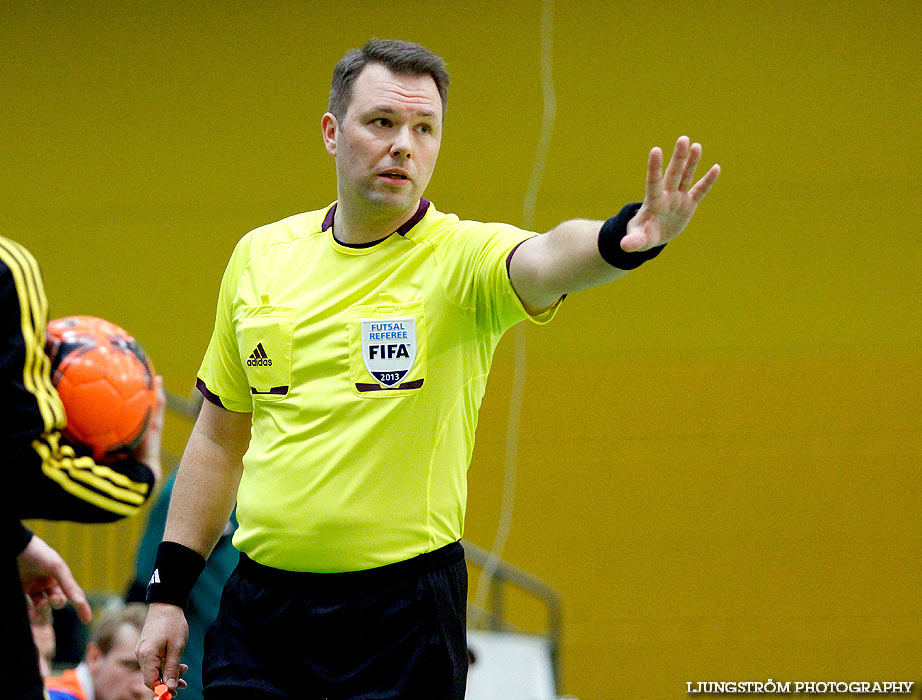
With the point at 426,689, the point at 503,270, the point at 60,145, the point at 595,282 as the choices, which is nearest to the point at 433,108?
the point at 503,270

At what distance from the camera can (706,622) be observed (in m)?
6.73

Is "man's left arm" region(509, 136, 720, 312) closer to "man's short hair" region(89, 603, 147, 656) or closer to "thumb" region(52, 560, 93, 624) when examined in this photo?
"thumb" region(52, 560, 93, 624)

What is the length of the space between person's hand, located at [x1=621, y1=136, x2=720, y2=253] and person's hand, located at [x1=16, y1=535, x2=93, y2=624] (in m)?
1.21

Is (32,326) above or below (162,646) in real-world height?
above

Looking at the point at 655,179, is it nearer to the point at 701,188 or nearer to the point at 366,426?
the point at 701,188

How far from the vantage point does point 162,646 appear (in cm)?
237

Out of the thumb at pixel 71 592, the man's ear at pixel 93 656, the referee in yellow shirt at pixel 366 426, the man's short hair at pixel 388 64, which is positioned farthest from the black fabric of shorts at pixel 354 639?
the man's ear at pixel 93 656

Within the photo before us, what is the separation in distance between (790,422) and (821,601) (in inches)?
44.9

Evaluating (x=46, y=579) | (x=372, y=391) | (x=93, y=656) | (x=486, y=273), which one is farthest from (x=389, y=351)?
(x=93, y=656)

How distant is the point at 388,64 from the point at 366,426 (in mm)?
809

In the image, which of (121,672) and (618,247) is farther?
(121,672)

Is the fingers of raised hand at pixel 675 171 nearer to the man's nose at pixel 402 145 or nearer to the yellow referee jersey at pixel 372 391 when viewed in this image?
the yellow referee jersey at pixel 372 391

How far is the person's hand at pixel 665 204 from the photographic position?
1795 millimetres

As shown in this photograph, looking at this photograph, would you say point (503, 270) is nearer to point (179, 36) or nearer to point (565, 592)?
point (565, 592)
